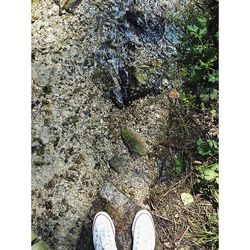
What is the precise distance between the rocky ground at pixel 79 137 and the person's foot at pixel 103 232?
0.03 meters

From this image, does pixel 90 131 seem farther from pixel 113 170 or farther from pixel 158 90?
pixel 158 90

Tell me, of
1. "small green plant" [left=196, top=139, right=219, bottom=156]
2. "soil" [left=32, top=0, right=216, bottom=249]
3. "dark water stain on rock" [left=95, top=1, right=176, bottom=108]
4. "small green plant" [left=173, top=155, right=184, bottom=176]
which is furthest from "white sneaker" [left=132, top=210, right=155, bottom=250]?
"dark water stain on rock" [left=95, top=1, right=176, bottom=108]

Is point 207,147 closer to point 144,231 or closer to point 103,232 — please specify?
point 144,231

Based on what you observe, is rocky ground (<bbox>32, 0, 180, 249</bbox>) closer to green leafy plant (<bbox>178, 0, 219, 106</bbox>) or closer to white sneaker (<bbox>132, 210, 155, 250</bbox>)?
white sneaker (<bbox>132, 210, 155, 250</bbox>)

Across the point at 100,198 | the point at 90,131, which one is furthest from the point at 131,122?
the point at 100,198

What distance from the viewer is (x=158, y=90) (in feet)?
8.49

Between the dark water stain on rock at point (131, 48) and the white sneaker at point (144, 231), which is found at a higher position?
the dark water stain on rock at point (131, 48)

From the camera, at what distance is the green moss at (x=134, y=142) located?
256 cm

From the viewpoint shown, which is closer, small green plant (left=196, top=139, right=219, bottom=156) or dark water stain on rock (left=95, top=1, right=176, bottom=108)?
small green plant (left=196, top=139, right=219, bottom=156)

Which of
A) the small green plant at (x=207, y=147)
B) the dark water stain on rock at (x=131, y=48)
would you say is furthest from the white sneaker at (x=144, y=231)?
the dark water stain on rock at (x=131, y=48)

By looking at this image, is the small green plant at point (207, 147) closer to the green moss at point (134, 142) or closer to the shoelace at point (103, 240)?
the green moss at point (134, 142)

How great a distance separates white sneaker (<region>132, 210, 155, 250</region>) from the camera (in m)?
2.53

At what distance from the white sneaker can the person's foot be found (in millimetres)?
105

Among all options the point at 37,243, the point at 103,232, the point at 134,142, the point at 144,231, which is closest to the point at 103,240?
the point at 103,232
